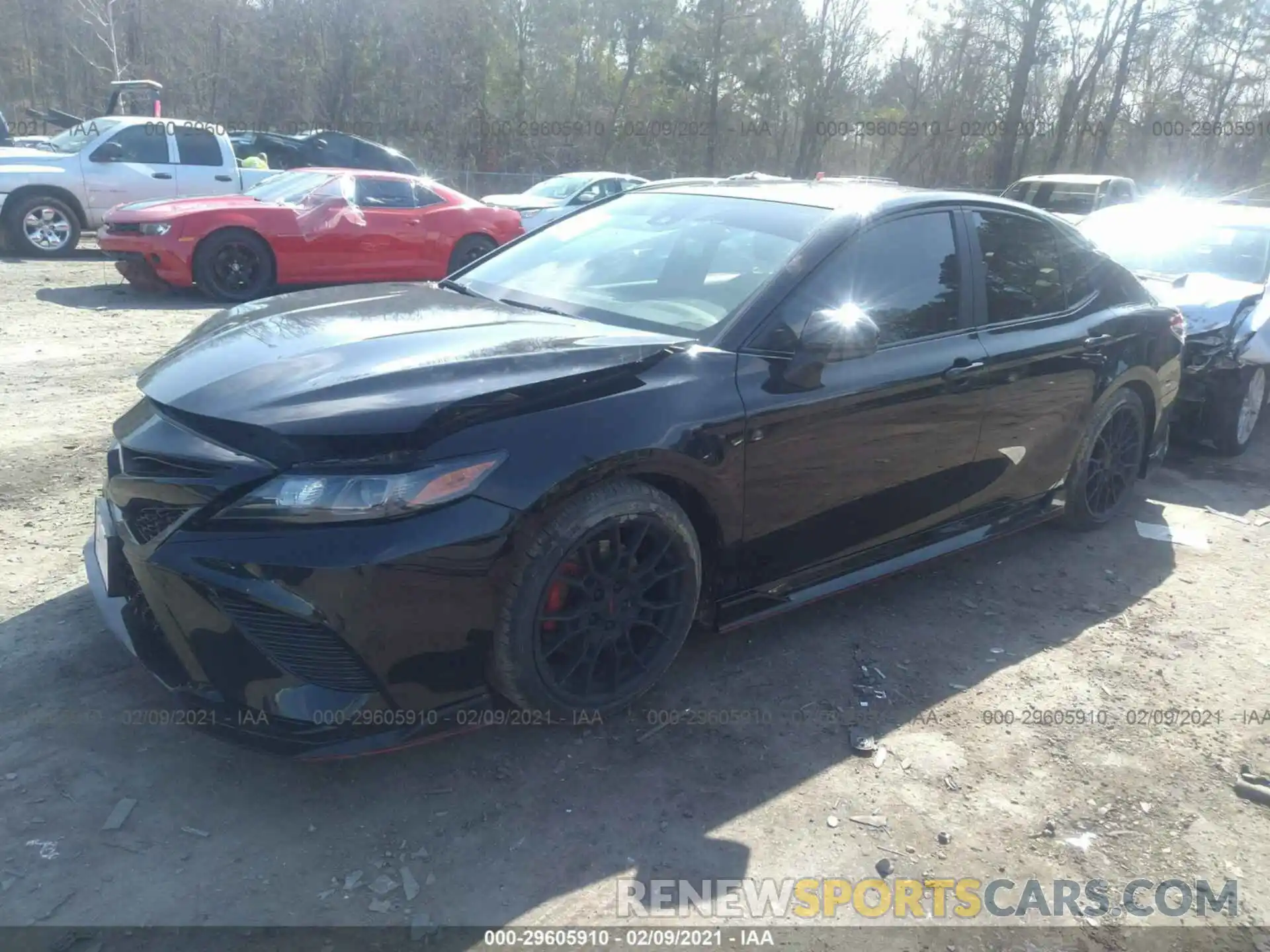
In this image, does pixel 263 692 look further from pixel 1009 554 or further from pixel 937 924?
pixel 1009 554

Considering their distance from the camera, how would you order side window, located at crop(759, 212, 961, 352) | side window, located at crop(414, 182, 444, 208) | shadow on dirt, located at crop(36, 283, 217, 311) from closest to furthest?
side window, located at crop(759, 212, 961, 352), shadow on dirt, located at crop(36, 283, 217, 311), side window, located at crop(414, 182, 444, 208)

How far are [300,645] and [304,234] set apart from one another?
857 cm

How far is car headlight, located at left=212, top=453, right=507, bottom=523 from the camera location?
2.48 m

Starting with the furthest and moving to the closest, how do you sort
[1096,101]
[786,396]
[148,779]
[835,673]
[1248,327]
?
[1096,101] < [1248,327] < [835,673] < [786,396] < [148,779]

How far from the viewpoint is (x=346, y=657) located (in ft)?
8.25

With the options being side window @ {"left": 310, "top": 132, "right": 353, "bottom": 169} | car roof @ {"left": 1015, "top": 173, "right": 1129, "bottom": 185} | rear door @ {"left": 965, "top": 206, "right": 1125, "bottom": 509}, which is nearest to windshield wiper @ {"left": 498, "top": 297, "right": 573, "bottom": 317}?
rear door @ {"left": 965, "top": 206, "right": 1125, "bottom": 509}

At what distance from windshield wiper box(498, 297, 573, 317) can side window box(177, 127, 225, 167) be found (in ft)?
35.8

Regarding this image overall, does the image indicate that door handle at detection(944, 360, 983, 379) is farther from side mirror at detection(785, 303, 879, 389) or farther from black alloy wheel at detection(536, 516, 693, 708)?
black alloy wheel at detection(536, 516, 693, 708)

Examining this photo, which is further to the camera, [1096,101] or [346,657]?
[1096,101]

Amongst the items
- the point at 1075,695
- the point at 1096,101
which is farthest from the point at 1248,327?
the point at 1096,101

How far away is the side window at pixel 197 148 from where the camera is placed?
501 inches

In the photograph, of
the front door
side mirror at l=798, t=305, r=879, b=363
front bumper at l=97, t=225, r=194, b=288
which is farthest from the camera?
front bumper at l=97, t=225, r=194, b=288

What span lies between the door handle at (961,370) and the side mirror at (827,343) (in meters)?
0.62

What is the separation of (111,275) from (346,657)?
33.5 ft
